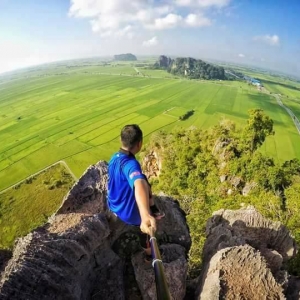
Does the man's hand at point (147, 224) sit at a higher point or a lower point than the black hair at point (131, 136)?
lower

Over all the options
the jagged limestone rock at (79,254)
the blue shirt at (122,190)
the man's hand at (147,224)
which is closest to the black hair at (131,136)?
the blue shirt at (122,190)

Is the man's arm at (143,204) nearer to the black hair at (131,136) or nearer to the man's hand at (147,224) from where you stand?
the man's hand at (147,224)

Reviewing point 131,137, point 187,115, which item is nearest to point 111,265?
point 131,137

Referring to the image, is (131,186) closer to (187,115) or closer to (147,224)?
(147,224)

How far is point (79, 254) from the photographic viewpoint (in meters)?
7.34

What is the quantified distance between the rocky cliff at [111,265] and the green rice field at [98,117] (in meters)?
67.9

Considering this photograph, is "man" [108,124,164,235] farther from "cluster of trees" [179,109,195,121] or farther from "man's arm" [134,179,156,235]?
"cluster of trees" [179,109,195,121]

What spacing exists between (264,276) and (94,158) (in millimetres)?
77417

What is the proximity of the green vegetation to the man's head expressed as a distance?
54690 mm

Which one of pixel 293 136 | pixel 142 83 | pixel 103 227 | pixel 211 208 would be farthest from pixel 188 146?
pixel 142 83

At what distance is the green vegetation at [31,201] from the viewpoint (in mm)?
57688

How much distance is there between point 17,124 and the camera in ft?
386

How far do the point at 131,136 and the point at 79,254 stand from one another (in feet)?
11.8

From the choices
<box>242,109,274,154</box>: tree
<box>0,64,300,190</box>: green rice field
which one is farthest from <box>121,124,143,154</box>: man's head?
<box>0,64,300,190</box>: green rice field
